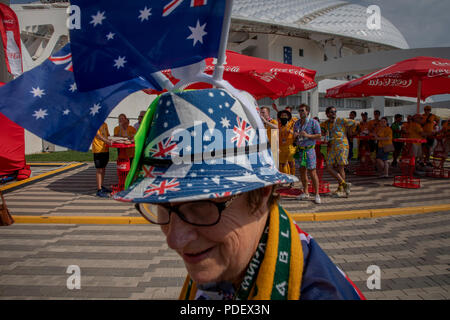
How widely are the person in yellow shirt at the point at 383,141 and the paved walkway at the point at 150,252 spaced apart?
2.55 metres

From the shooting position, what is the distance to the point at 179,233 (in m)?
0.88

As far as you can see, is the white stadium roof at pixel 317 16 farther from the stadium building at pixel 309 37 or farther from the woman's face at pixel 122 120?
the woman's face at pixel 122 120

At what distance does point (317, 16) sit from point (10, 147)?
57.0 m

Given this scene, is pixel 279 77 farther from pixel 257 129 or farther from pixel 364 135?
pixel 257 129

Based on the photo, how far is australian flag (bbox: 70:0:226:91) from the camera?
38.9 inches

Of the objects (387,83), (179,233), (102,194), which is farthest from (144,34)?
(387,83)

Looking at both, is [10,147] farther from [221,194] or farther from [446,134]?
[446,134]

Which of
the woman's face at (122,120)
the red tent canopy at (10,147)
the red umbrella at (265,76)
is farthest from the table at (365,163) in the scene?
the red tent canopy at (10,147)

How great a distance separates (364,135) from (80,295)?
9330 millimetres

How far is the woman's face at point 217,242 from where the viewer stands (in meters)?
0.87

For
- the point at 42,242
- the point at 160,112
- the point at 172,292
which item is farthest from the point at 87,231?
the point at 160,112

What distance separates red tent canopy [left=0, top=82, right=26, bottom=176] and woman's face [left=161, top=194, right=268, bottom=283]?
9347 millimetres

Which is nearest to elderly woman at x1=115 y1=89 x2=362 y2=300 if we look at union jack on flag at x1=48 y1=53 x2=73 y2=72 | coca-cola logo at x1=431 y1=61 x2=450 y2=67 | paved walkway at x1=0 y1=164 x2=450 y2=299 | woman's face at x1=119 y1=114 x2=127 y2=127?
union jack on flag at x1=48 y1=53 x2=73 y2=72

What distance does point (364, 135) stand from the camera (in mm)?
9297
